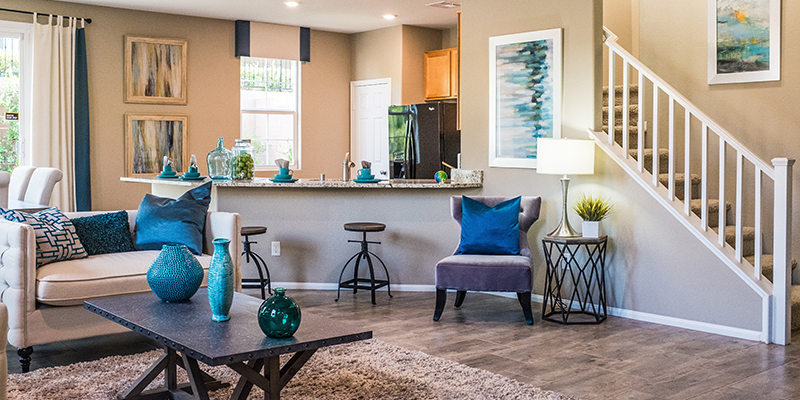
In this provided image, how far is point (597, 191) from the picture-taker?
200 inches

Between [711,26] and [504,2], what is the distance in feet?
5.15

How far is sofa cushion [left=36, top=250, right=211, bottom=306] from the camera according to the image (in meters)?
3.61

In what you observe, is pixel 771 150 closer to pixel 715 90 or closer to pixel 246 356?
pixel 715 90

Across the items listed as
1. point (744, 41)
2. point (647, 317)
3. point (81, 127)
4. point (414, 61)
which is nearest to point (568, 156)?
point (647, 317)

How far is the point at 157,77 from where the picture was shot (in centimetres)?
807

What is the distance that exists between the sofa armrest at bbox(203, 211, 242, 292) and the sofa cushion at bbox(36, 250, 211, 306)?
47cm

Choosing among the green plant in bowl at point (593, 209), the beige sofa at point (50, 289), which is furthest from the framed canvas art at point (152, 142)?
the green plant in bowl at point (593, 209)

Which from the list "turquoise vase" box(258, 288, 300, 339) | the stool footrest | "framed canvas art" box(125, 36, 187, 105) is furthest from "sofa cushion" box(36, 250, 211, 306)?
"framed canvas art" box(125, 36, 187, 105)

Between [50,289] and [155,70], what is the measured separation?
4.92m

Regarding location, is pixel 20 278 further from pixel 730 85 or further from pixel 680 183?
pixel 730 85

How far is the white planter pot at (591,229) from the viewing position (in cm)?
481

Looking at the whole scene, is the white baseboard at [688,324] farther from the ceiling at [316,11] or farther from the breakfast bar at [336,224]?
the ceiling at [316,11]

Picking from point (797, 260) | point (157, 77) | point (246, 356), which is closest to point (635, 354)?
point (797, 260)

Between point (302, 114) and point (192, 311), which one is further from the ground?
point (302, 114)
